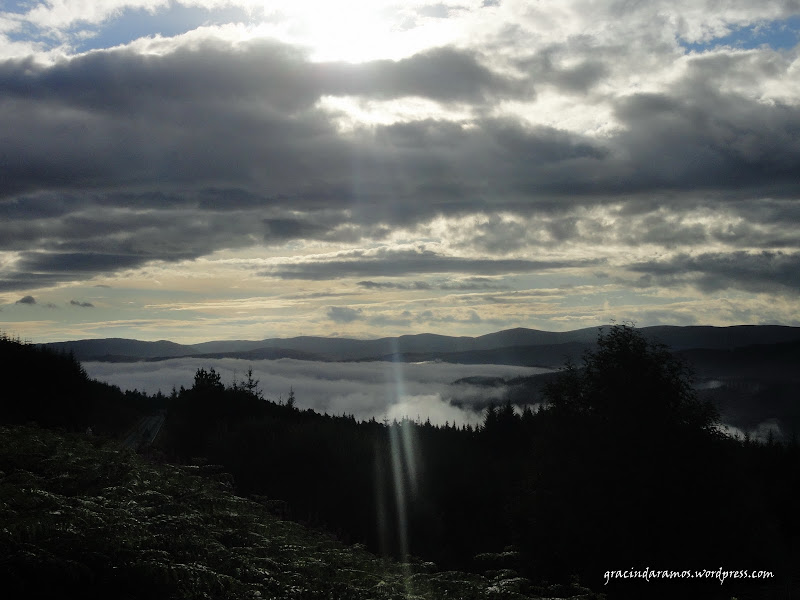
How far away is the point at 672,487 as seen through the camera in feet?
97.6

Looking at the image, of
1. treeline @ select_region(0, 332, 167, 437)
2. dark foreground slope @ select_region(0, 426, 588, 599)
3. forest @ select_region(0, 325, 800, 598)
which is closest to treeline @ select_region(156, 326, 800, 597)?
forest @ select_region(0, 325, 800, 598)

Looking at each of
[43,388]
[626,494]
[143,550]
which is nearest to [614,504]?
[626,494]

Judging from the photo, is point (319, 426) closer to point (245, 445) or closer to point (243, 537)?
point (245, 445)

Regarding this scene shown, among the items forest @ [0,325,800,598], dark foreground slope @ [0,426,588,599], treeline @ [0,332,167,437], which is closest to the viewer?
dark foreground slope @ [0,426,588,599]

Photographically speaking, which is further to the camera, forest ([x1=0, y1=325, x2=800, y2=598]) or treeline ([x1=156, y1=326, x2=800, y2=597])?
treeline ([x1=156, y1=326, x2=800, y2=597])

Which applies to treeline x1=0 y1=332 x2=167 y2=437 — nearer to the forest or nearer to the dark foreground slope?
the forest

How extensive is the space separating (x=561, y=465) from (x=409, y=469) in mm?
33412

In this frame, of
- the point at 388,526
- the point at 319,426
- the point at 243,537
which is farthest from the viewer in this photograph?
the point at 319,426

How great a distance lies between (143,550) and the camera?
9.98 meters

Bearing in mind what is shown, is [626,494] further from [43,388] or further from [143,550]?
[43,388]

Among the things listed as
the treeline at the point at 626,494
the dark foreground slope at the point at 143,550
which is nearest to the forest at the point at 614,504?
the treeline at the point at 626,494

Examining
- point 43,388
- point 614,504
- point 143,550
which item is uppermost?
point 143,550

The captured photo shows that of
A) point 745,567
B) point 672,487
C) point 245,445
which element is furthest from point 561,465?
point 245,445

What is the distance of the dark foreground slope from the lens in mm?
9328
